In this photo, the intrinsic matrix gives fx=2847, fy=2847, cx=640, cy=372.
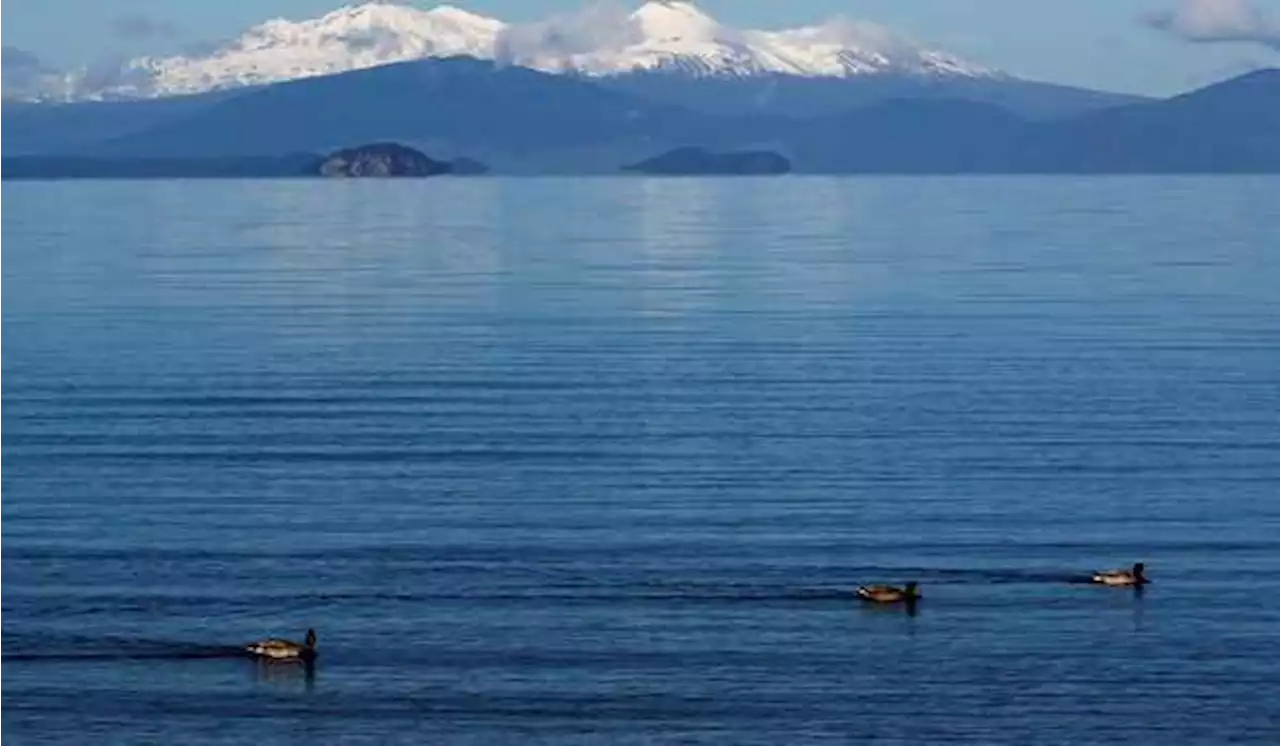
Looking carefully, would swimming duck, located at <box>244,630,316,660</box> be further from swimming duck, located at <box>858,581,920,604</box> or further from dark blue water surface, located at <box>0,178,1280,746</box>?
swimming duck, located at <box>858,581,920,604</box>

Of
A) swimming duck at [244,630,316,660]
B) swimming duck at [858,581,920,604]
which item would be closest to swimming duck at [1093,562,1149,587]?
swimming duck at [858,581,920,604]

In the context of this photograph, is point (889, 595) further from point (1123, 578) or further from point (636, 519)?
point (636, 519)

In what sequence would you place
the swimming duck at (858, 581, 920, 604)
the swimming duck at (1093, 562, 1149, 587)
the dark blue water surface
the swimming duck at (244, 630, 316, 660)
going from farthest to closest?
the swimming duck at (1093, 562, 1149, 587), the swimming duck at (858, 581, 920, 604), the swimming duck at (244, 630, 316, 660), the dark blue water surface

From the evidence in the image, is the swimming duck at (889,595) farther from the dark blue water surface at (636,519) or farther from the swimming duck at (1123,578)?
the swimming duck at (1123,578)

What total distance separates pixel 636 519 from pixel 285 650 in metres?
13.9

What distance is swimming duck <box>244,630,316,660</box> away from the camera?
48719 mm

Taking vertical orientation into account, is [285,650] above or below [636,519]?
below

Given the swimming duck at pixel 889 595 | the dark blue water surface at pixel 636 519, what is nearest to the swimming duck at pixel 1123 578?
the dark blue water surface at pixel 636 519

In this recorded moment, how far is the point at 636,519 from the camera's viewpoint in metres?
61.1

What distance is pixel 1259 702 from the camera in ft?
154

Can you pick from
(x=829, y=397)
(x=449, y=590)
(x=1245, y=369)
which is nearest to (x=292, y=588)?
(x=449, y=590)

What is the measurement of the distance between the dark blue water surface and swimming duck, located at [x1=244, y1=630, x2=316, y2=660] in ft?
1.34

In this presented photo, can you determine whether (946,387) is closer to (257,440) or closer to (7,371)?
(257,440)

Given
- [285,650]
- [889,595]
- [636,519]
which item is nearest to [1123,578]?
[889,595]
